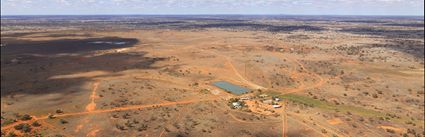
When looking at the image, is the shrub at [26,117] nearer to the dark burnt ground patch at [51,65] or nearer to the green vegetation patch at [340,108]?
the dark burnt ground patch at [51,65]

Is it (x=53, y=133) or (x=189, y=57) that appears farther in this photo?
(x=189, y=57)

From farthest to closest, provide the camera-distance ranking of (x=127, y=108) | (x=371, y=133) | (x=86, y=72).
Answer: (x=86, y=72) < (x=127, y=108) < (x=371, y=133)

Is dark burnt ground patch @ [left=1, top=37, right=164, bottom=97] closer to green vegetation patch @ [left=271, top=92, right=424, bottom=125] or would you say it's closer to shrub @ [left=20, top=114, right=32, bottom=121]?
shrub @ [left=20, top=114, right=32, bottom=121]

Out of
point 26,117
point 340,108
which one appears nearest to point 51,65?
point 26,117

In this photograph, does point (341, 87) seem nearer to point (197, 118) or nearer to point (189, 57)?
point (197, 118)

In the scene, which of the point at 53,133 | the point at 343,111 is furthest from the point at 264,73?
the point at 53,133

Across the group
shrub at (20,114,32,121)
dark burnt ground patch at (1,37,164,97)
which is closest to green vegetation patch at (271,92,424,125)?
dark burnt ground patch at (1,37,164,97)

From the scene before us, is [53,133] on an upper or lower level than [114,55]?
lower

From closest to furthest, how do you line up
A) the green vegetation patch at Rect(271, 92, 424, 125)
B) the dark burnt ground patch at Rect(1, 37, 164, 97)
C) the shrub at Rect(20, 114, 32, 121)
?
the shrub at Rect(20, 114, 32, 121), the green vegetation patch at Rect(271, 92, 424, 125), the dark burnt ground patch at Rect(1, 37, 164, 97)

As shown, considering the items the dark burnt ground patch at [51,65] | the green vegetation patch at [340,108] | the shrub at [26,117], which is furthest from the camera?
the dark burnt ground patch at [51,65]

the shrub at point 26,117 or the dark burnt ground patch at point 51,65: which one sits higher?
the dark burnt ground patch at point 51,65

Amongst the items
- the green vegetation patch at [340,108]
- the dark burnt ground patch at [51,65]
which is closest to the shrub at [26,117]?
→ the dark burnt ground patch at [51,65]
